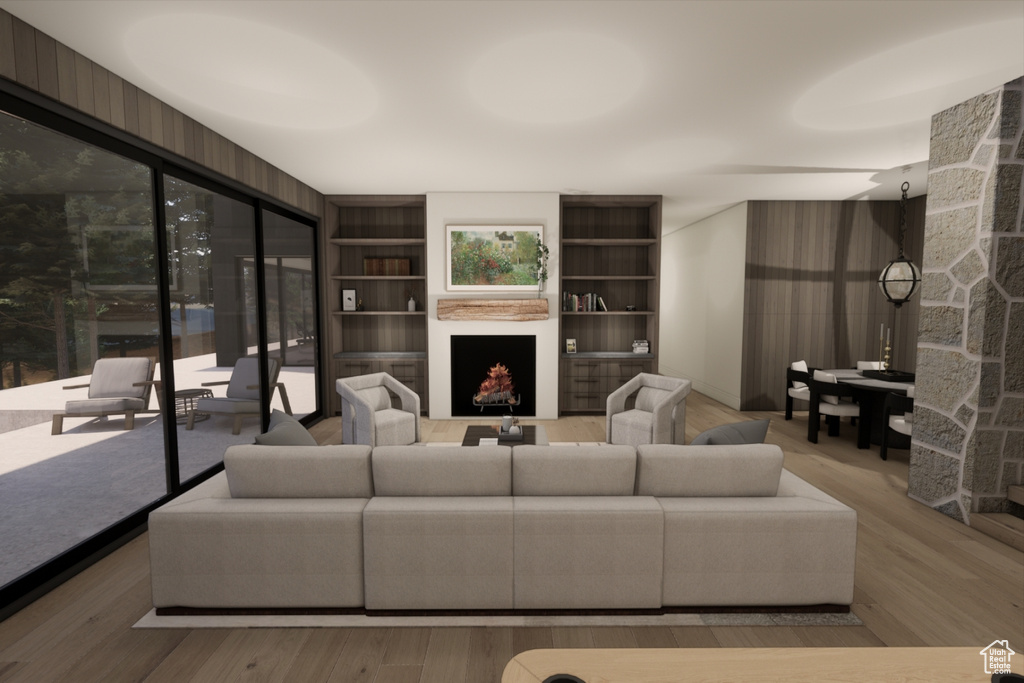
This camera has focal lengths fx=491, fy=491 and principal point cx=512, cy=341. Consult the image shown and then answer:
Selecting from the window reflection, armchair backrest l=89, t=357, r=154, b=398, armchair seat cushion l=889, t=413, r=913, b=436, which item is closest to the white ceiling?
the window reflection

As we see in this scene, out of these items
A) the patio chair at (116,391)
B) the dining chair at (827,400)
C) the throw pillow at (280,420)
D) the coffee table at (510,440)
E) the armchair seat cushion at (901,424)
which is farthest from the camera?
the dining chair at (827,400)

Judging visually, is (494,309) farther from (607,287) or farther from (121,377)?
(121,377)

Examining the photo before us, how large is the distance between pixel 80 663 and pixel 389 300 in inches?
202

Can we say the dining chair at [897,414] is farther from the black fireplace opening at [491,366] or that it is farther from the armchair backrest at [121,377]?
the armchair backrest at [121,377]

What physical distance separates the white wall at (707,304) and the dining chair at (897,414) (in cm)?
219

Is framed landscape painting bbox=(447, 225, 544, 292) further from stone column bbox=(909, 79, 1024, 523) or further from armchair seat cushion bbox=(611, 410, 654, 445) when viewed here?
stone column bbox=(909, 79, 1024, 523)

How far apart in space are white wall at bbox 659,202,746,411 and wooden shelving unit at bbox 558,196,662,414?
1.32 metres

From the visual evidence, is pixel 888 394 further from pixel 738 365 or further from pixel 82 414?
pixel 82 414

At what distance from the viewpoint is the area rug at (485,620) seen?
2.22 meters

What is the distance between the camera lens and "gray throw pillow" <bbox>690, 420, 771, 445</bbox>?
2561 mm

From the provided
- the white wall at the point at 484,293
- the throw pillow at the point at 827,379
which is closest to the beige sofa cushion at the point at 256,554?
the white wall at the point at 484,293

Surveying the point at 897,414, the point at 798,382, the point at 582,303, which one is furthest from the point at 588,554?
the point at 798,382

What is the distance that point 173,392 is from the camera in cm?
346

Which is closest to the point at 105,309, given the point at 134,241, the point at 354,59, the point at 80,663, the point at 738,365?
the point at 134,241
